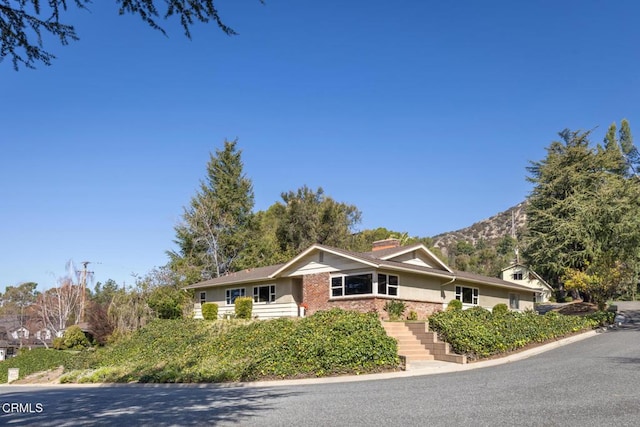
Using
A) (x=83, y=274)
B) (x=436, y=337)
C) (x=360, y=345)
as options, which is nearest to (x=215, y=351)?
(x=360, y=345)

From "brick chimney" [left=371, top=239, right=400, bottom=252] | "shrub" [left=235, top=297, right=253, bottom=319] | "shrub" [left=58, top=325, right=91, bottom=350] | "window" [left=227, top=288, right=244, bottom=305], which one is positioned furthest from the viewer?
"shrub" [left=58, top=325, right=91, bottom=350]

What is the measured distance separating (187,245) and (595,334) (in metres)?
35.0

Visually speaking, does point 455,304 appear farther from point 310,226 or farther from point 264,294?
point 310,226

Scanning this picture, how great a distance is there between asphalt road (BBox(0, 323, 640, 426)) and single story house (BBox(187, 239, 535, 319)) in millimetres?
11297

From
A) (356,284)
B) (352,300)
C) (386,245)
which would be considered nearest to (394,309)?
(352,300)

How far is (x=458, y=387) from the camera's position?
10.3 metres

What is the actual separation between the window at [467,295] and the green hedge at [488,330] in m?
8.63

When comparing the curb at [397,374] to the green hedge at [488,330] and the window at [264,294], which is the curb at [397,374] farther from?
the window at [264,294]

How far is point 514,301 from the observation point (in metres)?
35.1

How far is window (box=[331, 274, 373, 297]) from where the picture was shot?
23.5 meters

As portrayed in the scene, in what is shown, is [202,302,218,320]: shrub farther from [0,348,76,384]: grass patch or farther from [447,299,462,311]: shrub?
[447,299,462,311]: shrub

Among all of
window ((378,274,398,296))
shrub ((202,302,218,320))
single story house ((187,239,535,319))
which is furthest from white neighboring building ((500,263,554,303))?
shrub ((202,302,218,320))

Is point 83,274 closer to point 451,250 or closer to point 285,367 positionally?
point 285,367

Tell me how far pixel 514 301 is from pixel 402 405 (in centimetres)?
2965
